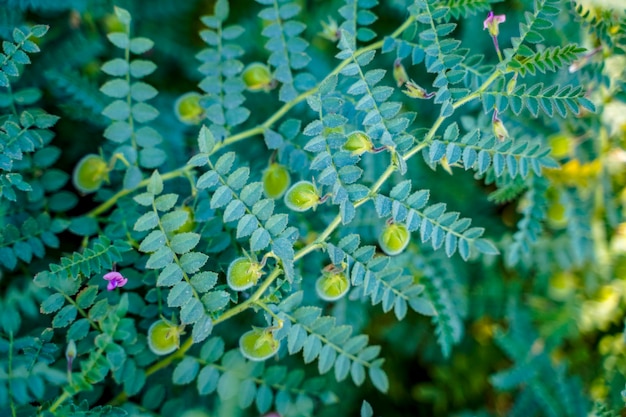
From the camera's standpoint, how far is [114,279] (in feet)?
3.99

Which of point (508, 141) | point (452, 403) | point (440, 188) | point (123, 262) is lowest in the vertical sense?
point (452, 403)

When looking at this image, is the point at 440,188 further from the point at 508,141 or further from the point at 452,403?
the point at 452,403

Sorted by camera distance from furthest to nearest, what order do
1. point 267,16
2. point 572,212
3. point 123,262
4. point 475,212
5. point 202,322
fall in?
point 475,212 → point 572,212 → point 267,16 → point 123,262 → point 202,322

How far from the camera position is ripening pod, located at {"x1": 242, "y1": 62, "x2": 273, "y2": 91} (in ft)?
4.80

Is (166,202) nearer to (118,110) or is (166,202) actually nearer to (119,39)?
(118,110)

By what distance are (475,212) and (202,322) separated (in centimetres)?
118

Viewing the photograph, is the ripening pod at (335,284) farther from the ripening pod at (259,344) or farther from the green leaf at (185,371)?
the green leaf at (185,371)

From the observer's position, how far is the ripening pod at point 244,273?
3.74 feet

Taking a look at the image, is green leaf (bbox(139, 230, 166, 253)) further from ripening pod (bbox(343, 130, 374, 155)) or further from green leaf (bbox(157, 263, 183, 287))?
ripening pod (bbox(343, 130, 374, 155))

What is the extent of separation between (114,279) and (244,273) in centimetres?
30

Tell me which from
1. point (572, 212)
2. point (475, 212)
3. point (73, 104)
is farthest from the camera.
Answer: point (475, 212)

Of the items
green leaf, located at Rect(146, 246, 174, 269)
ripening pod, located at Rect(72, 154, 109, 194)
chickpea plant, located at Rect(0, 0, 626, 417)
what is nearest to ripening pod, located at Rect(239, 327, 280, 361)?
chickpea plant, located at Rect(0, 0, 626, 417)

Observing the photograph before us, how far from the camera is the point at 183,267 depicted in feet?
3.80

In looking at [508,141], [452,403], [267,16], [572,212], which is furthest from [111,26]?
[452,403]
